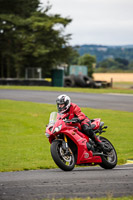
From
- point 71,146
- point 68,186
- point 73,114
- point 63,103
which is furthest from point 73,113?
point 68,186

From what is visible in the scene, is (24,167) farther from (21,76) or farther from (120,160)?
(21,76)

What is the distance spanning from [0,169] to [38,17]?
45.6 metres

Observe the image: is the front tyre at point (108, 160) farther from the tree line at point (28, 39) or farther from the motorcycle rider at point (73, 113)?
the tree line at point (28, 39)

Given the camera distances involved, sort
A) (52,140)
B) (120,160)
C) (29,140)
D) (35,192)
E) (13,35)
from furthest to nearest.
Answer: (13,35)
(29,140)
(120,160)
(52,140)
(35,192)

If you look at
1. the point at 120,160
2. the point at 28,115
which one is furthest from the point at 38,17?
the point at 120,160

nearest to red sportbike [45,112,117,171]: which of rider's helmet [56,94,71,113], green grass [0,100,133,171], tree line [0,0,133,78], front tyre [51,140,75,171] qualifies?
front tyre [51,140,75,171]

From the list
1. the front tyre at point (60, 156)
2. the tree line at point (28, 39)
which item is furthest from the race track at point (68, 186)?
the tree line at point (28, 39)

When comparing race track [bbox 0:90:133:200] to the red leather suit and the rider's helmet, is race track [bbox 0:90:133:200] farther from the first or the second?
the rider's helmet

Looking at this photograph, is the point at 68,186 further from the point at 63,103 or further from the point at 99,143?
the point at 99,143

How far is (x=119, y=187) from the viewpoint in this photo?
612cm

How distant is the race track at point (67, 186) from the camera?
5512 millimetres

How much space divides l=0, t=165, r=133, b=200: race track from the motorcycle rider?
4.00ft

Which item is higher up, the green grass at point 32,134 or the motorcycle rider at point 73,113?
the motorcycle rider at point 73,113

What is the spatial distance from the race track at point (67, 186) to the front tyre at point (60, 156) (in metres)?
0.34
